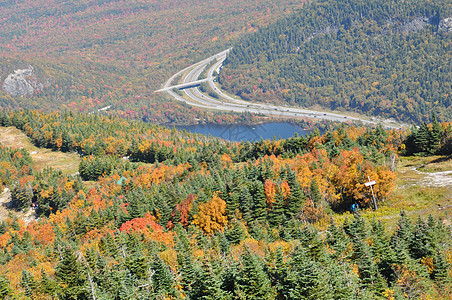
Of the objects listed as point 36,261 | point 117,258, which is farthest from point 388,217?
point 36,261

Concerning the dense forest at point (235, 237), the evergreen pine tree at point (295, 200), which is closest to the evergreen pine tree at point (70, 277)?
the dense forest at point (235, 237)

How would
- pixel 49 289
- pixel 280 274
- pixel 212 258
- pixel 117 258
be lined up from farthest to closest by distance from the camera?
pixel 117 258, pixel 49 289, pixel 212 258, pixel 280 274

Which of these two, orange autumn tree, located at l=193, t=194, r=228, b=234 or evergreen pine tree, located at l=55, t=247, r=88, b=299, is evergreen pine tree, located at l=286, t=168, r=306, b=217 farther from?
evergreen pine tree, located at l=55, t=247, r=88, b=299

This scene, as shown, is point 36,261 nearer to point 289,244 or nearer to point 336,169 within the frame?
point 289,244

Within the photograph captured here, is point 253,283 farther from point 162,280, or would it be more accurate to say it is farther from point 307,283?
point 162,280

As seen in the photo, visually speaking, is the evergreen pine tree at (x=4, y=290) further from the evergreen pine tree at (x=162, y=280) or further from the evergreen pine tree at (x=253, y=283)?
the evergreen pine tree at (x=253, y=283)

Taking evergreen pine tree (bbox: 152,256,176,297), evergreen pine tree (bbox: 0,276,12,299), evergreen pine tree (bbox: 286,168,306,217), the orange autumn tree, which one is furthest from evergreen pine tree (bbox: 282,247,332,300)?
the orange autumn tree

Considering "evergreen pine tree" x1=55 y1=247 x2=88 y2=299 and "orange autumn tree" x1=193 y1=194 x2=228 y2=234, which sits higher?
Result: "evergreen pine tree" x1=55 y1=247 x2=88 y2=299

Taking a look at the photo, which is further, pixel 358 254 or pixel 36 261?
pixel 36 261

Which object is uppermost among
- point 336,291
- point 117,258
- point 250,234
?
point 336,291
